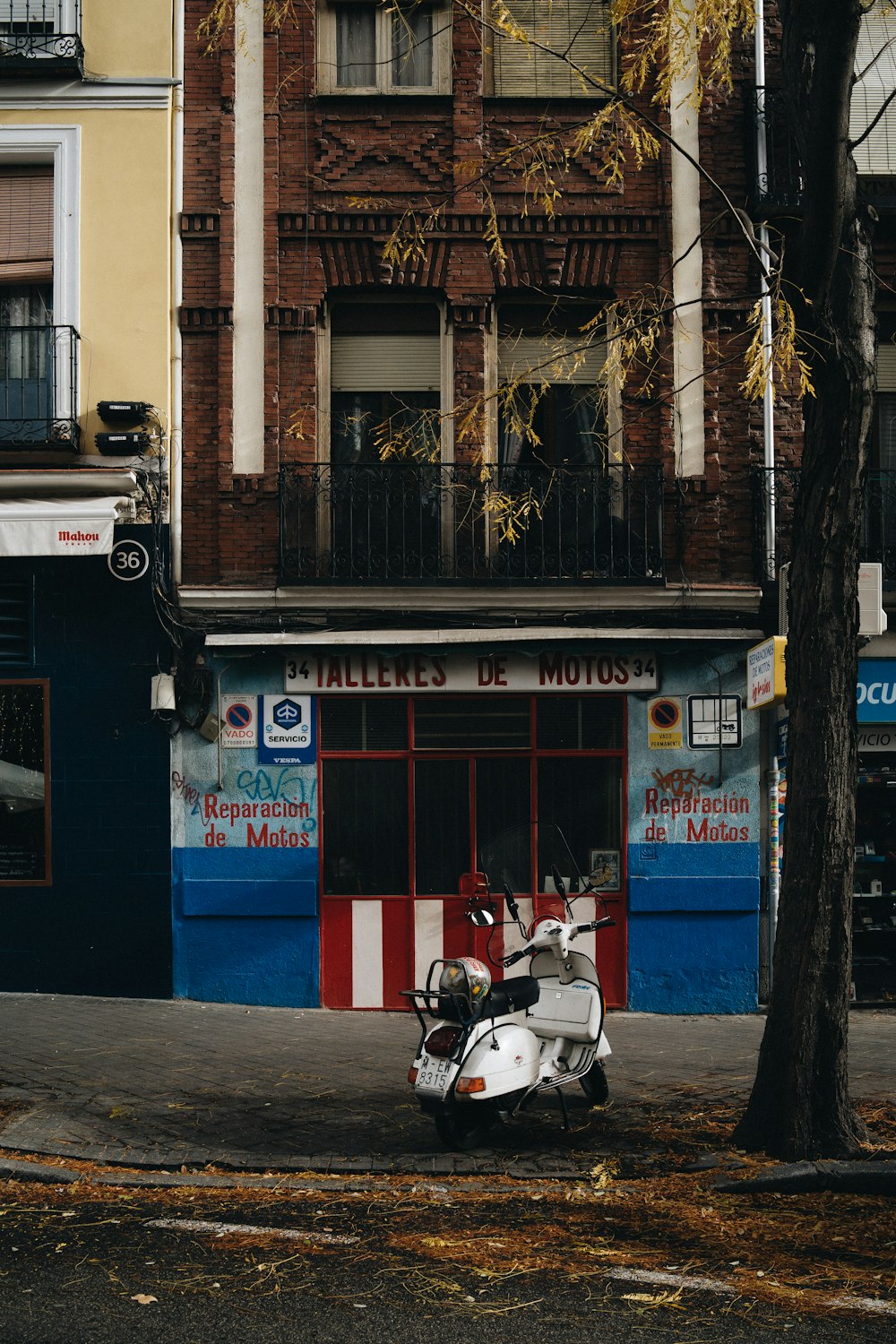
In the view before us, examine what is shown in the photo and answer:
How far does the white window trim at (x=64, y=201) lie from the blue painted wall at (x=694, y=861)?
245 inches

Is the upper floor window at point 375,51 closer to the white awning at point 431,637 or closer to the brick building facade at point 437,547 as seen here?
the brick building facade at point 437,547

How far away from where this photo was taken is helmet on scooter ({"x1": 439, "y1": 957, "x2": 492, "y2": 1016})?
25.6 ft

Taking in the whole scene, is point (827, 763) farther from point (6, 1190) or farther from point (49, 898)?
point (49, 898)

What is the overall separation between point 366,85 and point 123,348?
3.35 meters

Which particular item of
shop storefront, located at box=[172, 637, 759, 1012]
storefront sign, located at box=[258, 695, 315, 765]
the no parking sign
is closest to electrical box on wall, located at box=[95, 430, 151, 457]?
shop storefront, located at box=[172, 637, 759, 1012]

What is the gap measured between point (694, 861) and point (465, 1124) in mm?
5472

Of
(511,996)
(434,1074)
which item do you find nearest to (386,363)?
(511,996)

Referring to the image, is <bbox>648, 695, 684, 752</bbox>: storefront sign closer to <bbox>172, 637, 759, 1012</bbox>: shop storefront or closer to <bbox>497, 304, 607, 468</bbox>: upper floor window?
<bbox>172, 637, 759, 1012</bbox>: shop storefront

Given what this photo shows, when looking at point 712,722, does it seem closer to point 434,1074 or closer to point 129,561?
point 129,561

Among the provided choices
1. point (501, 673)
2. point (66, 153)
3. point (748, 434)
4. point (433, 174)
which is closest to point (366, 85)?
point (433, 174)

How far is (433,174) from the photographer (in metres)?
13.4

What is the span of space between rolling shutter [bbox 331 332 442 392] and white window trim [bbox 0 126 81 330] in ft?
7.73

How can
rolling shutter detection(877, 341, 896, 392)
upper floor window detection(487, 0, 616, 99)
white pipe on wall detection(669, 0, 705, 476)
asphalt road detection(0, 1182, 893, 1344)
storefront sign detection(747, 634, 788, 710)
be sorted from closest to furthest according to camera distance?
asphalt road detection(0, 1182, 893, 1344) < storefront sign detection(747, 634, 788, 710) < white pipe on wall detection(669, 0, 705, 476) < upper floor window detection(487, 0, 616, 99) < rolling shutter detection(877, 341, 896, 392)

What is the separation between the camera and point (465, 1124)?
7.97 metres
